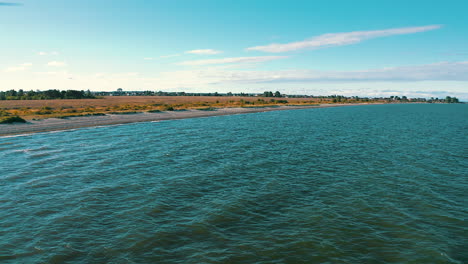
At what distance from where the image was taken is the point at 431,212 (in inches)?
618

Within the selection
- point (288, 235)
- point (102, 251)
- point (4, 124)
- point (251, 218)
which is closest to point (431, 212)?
point (288, 235)

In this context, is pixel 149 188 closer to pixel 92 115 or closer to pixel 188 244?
pixel 188 244

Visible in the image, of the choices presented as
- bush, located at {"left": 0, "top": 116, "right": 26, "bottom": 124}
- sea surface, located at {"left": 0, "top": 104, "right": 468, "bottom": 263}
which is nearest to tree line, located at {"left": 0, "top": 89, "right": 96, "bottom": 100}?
bush, located at {"left": 0, "top": 116, "right": 26, "bottom": 124}

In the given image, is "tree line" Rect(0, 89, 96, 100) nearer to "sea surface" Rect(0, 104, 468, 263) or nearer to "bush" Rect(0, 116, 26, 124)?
"bush" Rect(0, 116, 26, 124)

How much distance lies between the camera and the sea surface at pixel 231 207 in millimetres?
11758

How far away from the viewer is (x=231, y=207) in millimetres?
16156

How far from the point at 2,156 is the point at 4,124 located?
90.4 feet

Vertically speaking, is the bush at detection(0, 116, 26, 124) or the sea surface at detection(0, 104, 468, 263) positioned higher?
the bush at detection(0, 116, 26, 124)

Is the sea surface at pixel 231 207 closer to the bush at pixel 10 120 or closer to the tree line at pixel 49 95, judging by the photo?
the bush at pixel 10 120

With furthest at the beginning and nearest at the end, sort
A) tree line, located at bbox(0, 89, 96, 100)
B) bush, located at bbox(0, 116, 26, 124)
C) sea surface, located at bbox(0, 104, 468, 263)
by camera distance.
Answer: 1. tree line, located at bbox(0, 89, 96, 100)
2. bush, located at bbox(0, 116, 26, 124)
3. sea surface, located at bbox(0, 104, 468, 263)

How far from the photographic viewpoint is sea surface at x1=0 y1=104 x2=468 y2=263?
1176cm

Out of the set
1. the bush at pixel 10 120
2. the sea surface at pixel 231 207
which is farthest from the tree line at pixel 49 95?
the sea surface at pixel 231 207

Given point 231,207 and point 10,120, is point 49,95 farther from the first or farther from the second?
point 231,207

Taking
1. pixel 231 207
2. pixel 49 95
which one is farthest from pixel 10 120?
pixel 49 95
